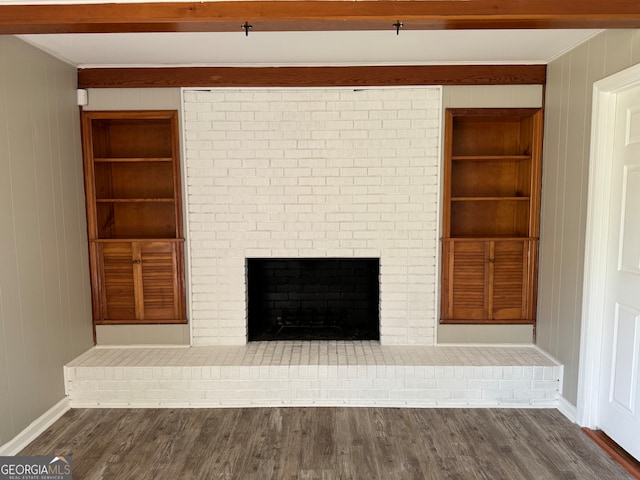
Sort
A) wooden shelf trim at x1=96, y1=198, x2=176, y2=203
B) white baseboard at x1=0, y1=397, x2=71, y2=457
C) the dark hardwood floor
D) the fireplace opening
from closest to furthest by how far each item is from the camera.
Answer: the dark hardwood floor, white baseboard at x1=0, y1=397, x2=71, y2=457, wooden shelf trim at x1=96, y1=198, x2=176, y2=203, the fireplace opening

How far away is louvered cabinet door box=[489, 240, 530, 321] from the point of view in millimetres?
3613

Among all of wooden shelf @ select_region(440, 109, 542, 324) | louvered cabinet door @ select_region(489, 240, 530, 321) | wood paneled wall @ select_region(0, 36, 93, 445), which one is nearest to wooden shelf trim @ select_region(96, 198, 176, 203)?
wood paneled wall @ select_region(0, 36, 93, 445)

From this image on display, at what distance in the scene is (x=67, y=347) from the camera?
3.23 meters

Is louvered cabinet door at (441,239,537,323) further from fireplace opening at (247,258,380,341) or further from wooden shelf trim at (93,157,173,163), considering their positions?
wooden shelf trim at (93,157,173,163)

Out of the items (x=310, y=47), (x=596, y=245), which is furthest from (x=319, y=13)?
(x=596, y=245)

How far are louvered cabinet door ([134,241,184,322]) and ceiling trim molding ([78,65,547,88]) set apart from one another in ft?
4.60

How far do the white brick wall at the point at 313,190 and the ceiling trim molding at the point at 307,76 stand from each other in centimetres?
8

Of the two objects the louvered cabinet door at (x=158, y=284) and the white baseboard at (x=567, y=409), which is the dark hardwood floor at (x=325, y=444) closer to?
the white baseboard at (x=567, y=409)

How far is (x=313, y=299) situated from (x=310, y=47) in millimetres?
2148

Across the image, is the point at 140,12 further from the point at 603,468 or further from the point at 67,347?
the point at 603,468

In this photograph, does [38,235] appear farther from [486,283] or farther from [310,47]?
[486,283]

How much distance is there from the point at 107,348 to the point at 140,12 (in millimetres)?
2734

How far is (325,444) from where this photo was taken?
2.70 meters

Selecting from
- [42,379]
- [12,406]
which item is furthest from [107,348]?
→ [12,406]
